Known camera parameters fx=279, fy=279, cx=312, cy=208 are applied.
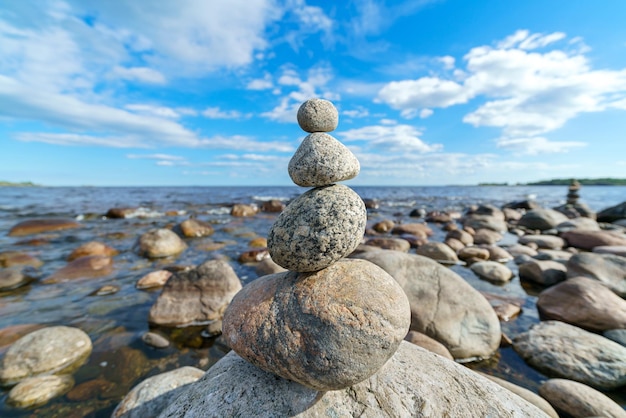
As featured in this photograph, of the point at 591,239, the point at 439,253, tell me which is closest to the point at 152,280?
the point at 439,253

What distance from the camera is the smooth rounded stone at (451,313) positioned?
15.5 ft

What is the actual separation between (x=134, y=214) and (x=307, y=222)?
24119mm

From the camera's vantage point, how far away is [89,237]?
537 inches

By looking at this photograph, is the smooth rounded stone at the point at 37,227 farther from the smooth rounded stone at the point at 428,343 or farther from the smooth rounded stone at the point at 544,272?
Result: the smooth rounded stone at the point at 544,272

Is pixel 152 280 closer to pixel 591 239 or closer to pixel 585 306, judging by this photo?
pixel 585 306

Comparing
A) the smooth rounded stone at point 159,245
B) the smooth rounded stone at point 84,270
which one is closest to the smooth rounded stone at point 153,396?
the smooth rounded stone at point 84,270

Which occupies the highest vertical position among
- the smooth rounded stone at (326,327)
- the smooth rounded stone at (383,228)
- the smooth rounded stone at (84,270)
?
the smooth rounded stone at (326,327)

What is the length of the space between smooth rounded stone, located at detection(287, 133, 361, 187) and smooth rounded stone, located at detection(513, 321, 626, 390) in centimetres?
437

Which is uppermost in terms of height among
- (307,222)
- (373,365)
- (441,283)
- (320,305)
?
(307,222)

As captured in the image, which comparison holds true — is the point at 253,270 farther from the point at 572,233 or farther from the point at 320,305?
the point at 572,233

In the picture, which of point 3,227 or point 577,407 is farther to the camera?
point 3,227

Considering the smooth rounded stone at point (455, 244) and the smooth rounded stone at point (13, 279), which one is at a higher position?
the smooth rounded stone at point (13, 279)

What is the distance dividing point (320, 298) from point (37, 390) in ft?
14.0

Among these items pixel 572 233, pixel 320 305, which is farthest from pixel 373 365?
pixel 572 233
